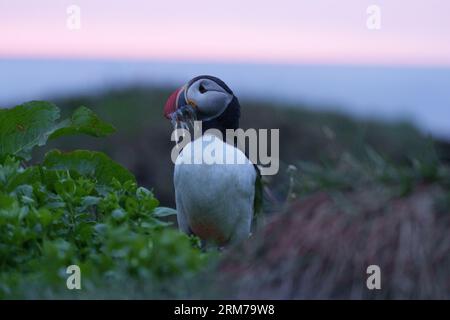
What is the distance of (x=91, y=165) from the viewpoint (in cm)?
695

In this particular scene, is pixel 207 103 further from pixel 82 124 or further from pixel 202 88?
pixel 82 124

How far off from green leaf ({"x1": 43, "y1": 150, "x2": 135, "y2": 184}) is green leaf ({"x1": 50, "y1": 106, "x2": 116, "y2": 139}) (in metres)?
0.21

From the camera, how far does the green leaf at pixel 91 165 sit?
22.6ft

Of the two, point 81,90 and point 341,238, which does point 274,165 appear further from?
point 81,90

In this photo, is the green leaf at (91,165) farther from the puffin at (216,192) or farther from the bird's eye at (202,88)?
the bird's eye at (202,88)

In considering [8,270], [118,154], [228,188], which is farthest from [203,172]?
A: [118,154]

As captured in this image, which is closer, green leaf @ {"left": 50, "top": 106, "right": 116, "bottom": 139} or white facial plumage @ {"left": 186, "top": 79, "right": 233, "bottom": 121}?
green leaf @ {"left": 50, "top": 106, "right": 116, "bottom": 139}

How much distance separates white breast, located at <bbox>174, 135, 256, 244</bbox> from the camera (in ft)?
25.4

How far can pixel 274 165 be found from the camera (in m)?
8.75

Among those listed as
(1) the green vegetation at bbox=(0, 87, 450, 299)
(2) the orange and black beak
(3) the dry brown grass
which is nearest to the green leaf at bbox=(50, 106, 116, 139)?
(1) the green vegetation at bbox=(0, 87, 450, 299)

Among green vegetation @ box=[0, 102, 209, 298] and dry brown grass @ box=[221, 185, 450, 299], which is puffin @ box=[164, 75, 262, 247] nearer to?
green vegetation @ box=[0, 102, 209, 298]

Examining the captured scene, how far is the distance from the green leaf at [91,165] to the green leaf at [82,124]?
8.1 inches

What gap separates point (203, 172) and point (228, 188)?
0.24 metres

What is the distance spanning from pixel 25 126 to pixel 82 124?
39cm
